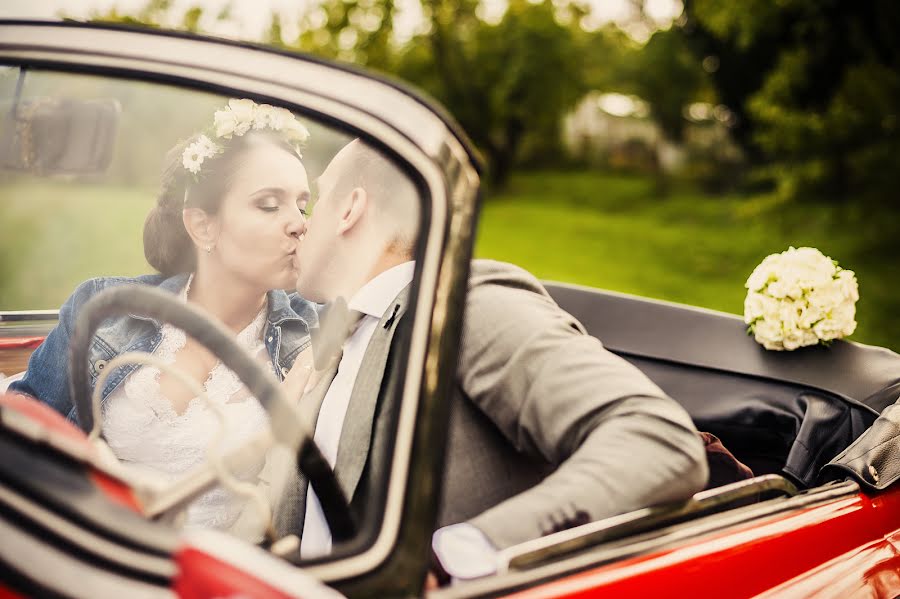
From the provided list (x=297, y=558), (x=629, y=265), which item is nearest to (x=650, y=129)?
(x=629, y=265)

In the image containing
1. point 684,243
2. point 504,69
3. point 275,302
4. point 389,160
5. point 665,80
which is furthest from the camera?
point 504,69

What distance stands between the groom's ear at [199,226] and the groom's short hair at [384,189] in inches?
19.2

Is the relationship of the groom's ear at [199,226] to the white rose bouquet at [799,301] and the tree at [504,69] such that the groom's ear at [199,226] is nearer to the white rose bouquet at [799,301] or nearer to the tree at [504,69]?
the white rose bouquet at [799,301]

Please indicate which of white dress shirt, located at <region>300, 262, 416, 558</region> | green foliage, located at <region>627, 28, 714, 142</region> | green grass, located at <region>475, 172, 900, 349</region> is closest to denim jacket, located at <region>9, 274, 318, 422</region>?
white dress shirt, located at <region>300, 262, 416, 558</region>

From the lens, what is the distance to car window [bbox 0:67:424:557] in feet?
4.78

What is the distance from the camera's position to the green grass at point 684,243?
1036cm

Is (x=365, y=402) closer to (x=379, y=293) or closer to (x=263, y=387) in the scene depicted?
(x=379, y=293)

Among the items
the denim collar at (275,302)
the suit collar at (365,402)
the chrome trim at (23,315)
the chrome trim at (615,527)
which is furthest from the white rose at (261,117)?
the chrome trim at (615,527)

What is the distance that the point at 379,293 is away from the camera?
4.97 ft

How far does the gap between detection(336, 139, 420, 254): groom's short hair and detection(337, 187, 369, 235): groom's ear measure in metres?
0.01

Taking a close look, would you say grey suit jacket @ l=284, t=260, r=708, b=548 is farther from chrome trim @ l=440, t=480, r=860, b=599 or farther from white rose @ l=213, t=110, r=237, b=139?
white rose @ l=213, t=110, r=237, b=139

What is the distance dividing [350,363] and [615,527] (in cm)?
59

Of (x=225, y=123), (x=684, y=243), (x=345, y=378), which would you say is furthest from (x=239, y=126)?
(x=684, y=243)

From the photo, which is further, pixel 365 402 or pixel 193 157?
pixel 193 157
